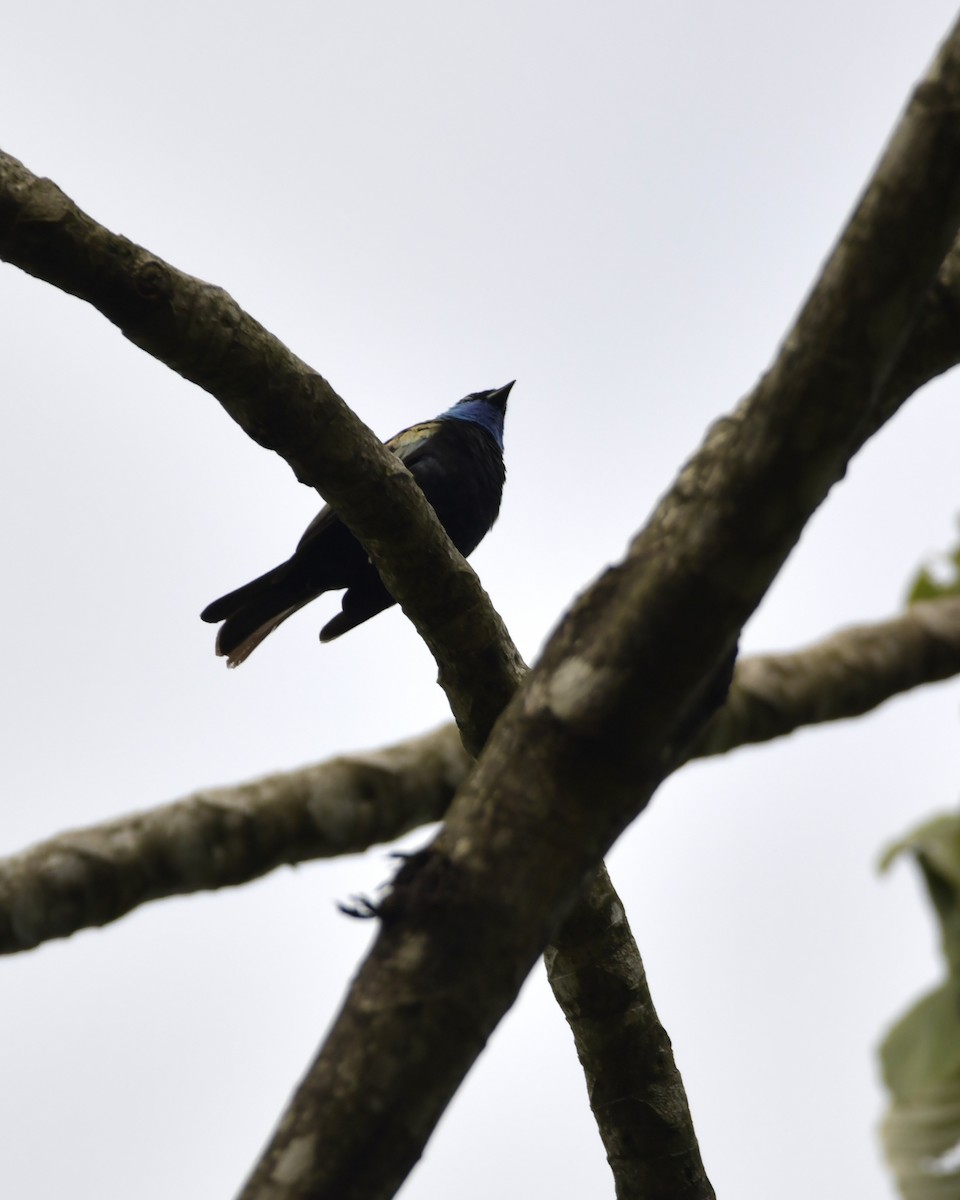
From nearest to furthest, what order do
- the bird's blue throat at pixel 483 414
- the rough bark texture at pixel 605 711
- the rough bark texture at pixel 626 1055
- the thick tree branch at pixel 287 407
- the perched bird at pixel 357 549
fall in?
the rough bark texture at pixel 605 711 < the thick tree branch at pixel 287 407 < the rough bark texture at pixel 626 1055 < the perched bird at pixel 357 549 < the bird's blue throat at pixel 483 414

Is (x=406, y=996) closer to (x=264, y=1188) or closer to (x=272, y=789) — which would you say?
(x=264, y=1188)

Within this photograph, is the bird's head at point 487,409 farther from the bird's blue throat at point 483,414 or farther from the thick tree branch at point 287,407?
the thick tree branch at point 287,407

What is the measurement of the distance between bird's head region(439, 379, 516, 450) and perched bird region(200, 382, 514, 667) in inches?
27.0

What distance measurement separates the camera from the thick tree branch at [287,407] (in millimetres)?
2703

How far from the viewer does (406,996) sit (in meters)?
1.62

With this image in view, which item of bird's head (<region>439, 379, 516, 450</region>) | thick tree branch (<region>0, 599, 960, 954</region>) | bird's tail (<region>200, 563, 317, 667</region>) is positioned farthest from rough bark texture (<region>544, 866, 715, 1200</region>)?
bird's head (<region>439, 379, 516, 450</region>)

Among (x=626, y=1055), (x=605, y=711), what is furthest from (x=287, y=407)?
(x=626, y=1055)

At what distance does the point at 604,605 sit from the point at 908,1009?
0.68 meters

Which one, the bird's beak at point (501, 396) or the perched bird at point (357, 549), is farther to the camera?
the bird's beak at point (501, 396)

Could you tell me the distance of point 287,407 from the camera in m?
3.07

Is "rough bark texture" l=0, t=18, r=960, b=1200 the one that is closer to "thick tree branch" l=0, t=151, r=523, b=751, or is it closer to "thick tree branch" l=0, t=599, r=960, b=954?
"thick tree branch" l=0, t=599, r=960, b=954

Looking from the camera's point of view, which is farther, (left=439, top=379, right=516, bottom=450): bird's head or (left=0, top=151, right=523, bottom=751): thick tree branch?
(left=439, top=379, right=516, bottom=450): bird's head

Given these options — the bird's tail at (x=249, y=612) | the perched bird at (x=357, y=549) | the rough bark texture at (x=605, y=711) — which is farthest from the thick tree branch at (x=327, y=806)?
the bird's tail at (x=249, y=612)

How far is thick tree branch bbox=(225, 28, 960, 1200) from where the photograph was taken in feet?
5.26
